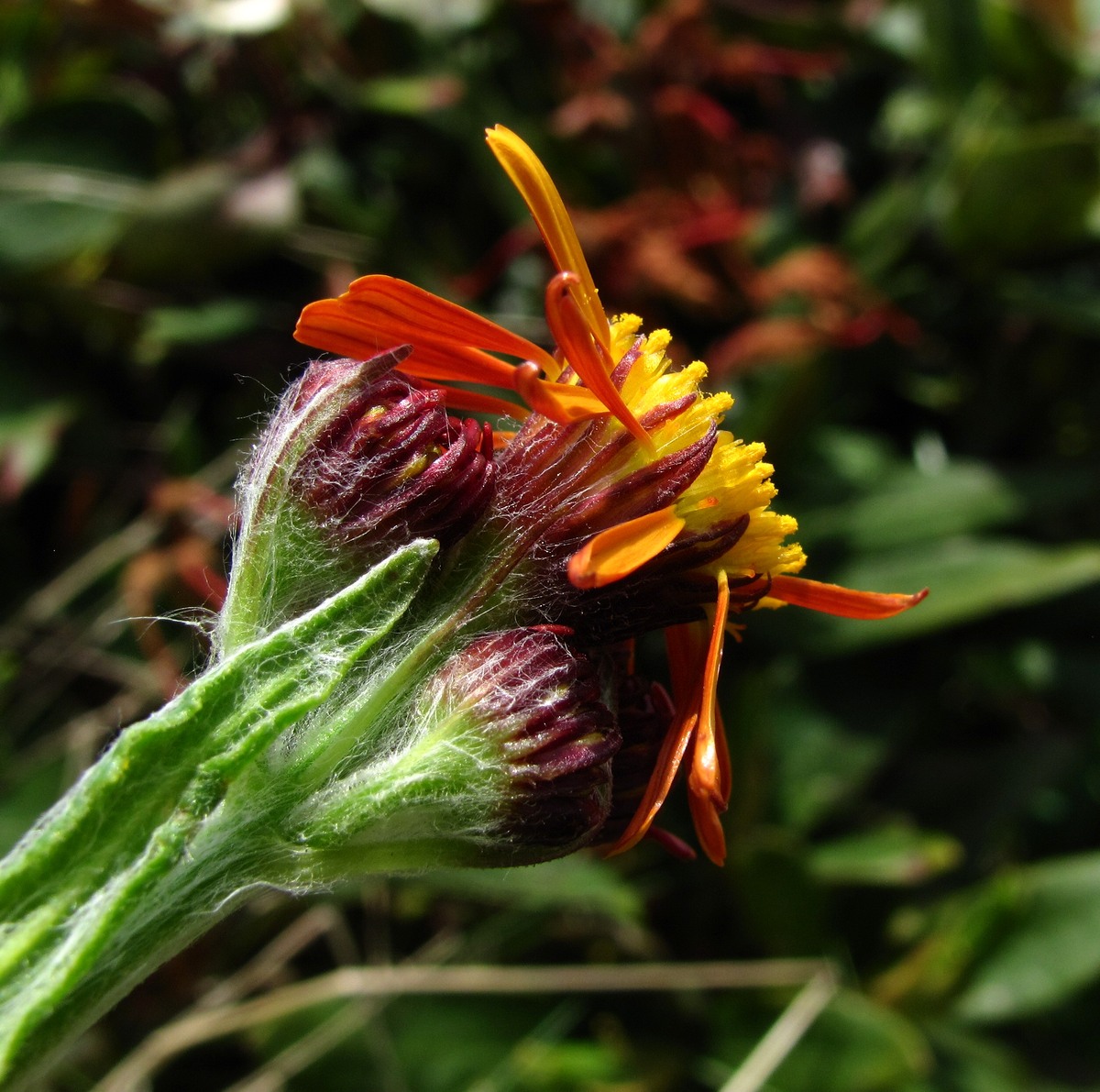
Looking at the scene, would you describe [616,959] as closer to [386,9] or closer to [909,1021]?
[909,1021]

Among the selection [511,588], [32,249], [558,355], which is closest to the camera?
[511,588]

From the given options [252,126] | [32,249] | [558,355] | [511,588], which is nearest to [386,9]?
[252,126]

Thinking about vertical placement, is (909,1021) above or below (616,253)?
below

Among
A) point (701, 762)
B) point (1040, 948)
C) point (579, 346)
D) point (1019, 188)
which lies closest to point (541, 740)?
point (701, 762)

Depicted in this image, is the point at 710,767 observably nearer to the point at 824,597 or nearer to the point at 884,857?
the point at 824,597

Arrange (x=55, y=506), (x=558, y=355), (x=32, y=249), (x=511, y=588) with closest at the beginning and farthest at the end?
1. (x=511, y=588)
2. (x=558, y=355)
3. (x=32, y=249)
4. (x=55, y=506)

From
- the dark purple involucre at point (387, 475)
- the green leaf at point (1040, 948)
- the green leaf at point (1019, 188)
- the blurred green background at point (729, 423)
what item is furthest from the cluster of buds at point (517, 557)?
the green leaf at point (1019, 188)
